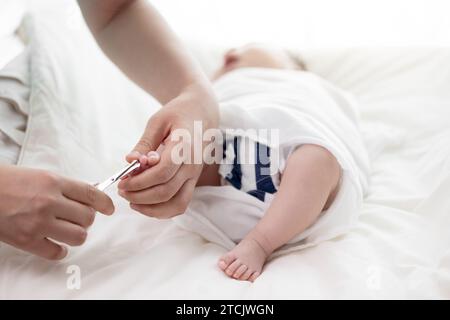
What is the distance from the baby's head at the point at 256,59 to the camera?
128cm

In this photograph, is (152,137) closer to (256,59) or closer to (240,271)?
(240,271)

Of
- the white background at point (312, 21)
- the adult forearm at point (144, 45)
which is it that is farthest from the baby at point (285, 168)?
the white background at point (312, 21)

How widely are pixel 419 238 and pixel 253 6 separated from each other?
3.09 feet

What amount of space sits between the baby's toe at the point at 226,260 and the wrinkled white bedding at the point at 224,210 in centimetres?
1

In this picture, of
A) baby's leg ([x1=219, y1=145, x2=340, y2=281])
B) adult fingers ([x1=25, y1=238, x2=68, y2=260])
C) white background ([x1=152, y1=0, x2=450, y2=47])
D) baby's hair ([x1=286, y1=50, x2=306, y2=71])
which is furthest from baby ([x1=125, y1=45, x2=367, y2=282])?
white background ([x1=152, y1=0, x2=450, y2=47])

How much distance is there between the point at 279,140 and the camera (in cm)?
83

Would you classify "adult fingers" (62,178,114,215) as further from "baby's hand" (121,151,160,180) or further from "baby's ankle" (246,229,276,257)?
"baby's ankle" (246,229,276,257)

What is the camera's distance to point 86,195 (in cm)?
63

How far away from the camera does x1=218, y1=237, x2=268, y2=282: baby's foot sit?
2.24 feet

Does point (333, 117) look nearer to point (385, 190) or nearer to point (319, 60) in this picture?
point (385, 190)

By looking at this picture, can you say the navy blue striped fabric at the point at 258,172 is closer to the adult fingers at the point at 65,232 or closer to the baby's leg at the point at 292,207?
the baby's leg at the point at 292,207

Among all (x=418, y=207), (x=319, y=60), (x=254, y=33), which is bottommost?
(x=418, y=207)

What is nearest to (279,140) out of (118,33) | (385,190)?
(385,190)

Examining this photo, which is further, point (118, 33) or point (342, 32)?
point (342, 32)
